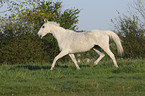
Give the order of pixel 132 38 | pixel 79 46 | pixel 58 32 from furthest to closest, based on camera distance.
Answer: pixel 132 38
pixel 58 32
pixel 79 46

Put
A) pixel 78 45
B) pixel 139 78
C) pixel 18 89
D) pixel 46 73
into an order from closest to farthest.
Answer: pixel 18 89, pixel 139 78, pixel 46 73, pixel 78 45

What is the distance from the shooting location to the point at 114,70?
501 inches

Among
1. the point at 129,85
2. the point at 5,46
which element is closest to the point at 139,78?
the point at 129,85

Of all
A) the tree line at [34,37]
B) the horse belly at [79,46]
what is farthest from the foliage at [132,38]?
the horse belly at [79,46]

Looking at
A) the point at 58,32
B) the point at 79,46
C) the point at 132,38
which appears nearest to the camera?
the point at 79,46

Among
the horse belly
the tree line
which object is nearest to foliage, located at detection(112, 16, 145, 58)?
the tree line

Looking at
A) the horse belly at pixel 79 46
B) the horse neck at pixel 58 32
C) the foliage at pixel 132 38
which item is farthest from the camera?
the foliage at pixel 132 38

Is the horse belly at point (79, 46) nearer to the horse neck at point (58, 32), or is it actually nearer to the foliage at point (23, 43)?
the horse neck at point (58, 32)

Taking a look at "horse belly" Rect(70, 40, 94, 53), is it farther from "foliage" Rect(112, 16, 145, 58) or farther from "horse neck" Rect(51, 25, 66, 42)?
"foliage" Rect(112, 16, 145, 58)

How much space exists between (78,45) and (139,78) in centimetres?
392

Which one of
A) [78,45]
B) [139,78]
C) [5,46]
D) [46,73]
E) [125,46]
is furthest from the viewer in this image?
[125,46]

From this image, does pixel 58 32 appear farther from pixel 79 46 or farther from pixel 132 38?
pixel 132 38

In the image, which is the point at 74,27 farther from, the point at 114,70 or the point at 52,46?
the point at 114,70

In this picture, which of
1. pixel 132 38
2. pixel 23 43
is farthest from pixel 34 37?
pixel 132 38
